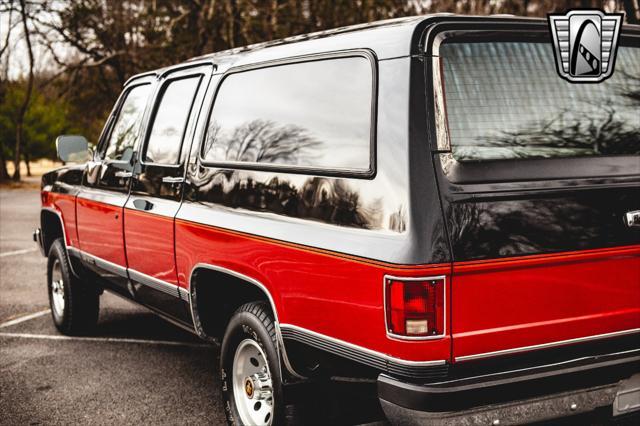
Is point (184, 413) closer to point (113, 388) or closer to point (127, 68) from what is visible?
point (113, 388)

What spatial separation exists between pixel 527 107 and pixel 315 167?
927 millimetres

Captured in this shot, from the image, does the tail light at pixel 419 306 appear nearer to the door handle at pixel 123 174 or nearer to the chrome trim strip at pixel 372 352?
the chrome trim strip at pixel 372 352

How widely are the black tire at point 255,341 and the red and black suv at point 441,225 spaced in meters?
0.01

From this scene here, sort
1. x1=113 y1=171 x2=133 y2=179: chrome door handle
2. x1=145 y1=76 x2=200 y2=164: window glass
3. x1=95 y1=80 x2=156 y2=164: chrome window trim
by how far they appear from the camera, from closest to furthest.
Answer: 1. x1=145 y1=76 x2=200 y2=164: window glass
2. x1=113 y1=171 x2=133 y2=179: chrome door handle
3. x1=95 y1=80 x2=156 y2=164: chrome window trim

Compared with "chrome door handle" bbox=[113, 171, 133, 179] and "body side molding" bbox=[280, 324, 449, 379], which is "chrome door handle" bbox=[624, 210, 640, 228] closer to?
"body side molding" bbox=[280, 324, 449, 379]

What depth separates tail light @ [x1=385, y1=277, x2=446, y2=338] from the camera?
9.20ft

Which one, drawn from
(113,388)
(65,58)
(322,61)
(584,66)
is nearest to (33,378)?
(113,388)

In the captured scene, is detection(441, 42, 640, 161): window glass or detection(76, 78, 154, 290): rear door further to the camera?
A: detection(76, 78, 154, 290): rear door

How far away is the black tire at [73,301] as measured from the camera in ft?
20.8

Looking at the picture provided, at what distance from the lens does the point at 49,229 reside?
6895 mm

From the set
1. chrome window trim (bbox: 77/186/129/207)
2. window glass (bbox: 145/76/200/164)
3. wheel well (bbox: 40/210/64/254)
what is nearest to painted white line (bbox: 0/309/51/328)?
wheel well (bbox: 40/210/64/254)
